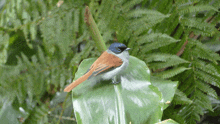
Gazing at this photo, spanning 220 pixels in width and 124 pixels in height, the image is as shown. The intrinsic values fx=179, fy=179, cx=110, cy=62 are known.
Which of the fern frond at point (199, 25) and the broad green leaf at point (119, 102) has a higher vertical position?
the fern frond at point (199, 25)

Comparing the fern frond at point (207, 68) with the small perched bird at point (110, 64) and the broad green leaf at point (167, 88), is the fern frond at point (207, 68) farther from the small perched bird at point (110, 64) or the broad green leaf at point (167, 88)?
the small perched bird at point (110, 64)

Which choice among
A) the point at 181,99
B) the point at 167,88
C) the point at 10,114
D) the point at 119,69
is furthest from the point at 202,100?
the point at 10,114

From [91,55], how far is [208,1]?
587mm

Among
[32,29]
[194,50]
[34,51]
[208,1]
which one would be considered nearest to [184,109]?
[194,50]

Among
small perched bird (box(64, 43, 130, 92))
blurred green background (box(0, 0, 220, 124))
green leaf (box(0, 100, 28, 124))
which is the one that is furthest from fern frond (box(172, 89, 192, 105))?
green leaf (box(0, 100, 28, 124))

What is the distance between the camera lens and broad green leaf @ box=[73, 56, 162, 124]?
0.39m

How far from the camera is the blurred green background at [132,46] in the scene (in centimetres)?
73

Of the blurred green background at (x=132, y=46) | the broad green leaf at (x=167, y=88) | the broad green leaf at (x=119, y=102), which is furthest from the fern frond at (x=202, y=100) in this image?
the broad green leaf at (x=119, y=102)

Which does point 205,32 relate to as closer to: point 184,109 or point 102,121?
point 184,109

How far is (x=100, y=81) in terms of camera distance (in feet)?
1.62

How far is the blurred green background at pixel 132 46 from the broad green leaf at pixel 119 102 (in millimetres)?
268

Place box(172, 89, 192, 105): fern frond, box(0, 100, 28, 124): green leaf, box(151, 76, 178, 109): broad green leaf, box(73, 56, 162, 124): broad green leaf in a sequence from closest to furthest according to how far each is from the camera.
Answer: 1. box(73, 56, 162, 124): broad green leaf
2. box(151, 76, 178, 109): broad green leaf
3. box(172, 89, 192, 105): fern frond
4. box(0, 100, 28, 124): green leaf

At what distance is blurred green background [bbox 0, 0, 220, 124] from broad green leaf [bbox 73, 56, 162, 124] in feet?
0.88

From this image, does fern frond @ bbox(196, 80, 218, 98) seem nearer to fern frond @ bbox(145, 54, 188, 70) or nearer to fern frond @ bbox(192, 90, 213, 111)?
fern frond @ bbox(192, 90, 213, 111)
